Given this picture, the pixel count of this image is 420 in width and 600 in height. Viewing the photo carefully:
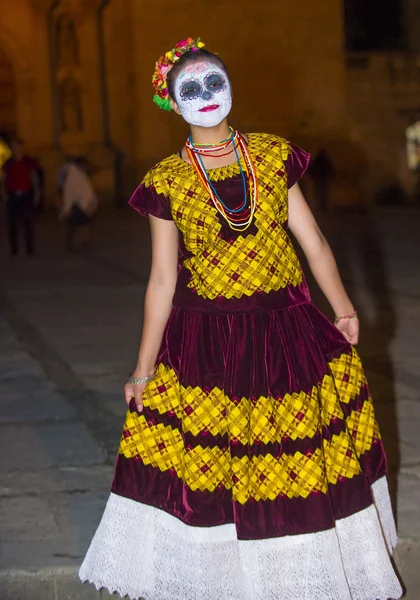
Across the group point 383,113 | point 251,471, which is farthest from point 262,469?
point 383,113

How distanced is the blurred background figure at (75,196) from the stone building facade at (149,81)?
950 centimetres

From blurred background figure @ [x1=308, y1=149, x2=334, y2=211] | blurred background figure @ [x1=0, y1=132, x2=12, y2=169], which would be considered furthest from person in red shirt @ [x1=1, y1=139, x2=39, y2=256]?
blurred background figure @ [x1=0, y1=132, x2=12, y2=169]

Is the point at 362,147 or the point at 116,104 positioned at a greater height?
the point at 116,104

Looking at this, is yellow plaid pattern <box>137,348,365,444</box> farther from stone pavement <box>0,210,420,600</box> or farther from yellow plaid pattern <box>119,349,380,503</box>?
stone pavement <box>0,210,420,600</box>

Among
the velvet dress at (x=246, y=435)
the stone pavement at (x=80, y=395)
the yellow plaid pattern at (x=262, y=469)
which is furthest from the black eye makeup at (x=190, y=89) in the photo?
the stone pavement at (x=80, y=395)

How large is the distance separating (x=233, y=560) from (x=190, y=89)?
4.71 ft

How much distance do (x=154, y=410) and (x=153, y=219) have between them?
1.93 feet

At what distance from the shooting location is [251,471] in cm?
316

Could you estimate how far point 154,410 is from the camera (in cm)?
331

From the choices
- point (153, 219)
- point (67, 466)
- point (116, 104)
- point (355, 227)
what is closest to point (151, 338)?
point (153, 219)

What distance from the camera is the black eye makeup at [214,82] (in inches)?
130

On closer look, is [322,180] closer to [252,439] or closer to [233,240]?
[233,240]

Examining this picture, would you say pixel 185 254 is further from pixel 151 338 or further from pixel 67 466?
pixel 67 466

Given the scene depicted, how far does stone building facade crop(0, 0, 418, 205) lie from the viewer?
87.7ft
